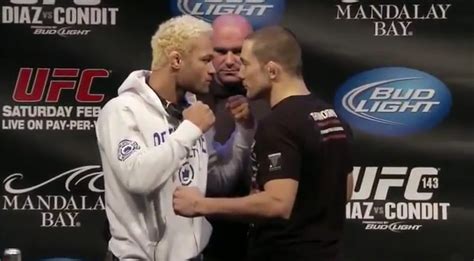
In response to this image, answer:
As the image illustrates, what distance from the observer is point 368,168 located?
4957 millimetres

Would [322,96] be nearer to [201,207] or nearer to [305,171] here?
[305,171]

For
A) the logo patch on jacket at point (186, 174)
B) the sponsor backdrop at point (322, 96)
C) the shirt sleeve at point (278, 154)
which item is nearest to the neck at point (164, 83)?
the logo patch on jacket at point (186, 174)

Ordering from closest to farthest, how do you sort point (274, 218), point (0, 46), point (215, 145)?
point (274, 218)
point (215, 145)
point (0, 46)

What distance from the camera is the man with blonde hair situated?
3.85 meters

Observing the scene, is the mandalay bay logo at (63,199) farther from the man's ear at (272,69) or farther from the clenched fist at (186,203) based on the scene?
the man's ear at (272,69)

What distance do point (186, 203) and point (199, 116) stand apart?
1.16 feet

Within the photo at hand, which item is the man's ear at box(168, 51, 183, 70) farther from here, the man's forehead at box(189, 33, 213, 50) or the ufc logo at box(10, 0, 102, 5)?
the ufc logo at box(10, 0, 102, 5)

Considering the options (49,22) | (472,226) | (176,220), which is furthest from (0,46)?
(472,226)

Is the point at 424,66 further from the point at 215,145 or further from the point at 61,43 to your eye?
the point at 61,43

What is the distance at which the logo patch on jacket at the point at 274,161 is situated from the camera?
3.63m

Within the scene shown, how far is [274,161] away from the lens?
3643 mm

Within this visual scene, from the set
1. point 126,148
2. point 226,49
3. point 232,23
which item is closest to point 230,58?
point 226,49

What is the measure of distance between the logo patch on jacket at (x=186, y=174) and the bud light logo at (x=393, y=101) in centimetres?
110

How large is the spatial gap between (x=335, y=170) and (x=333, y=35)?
1316mm
